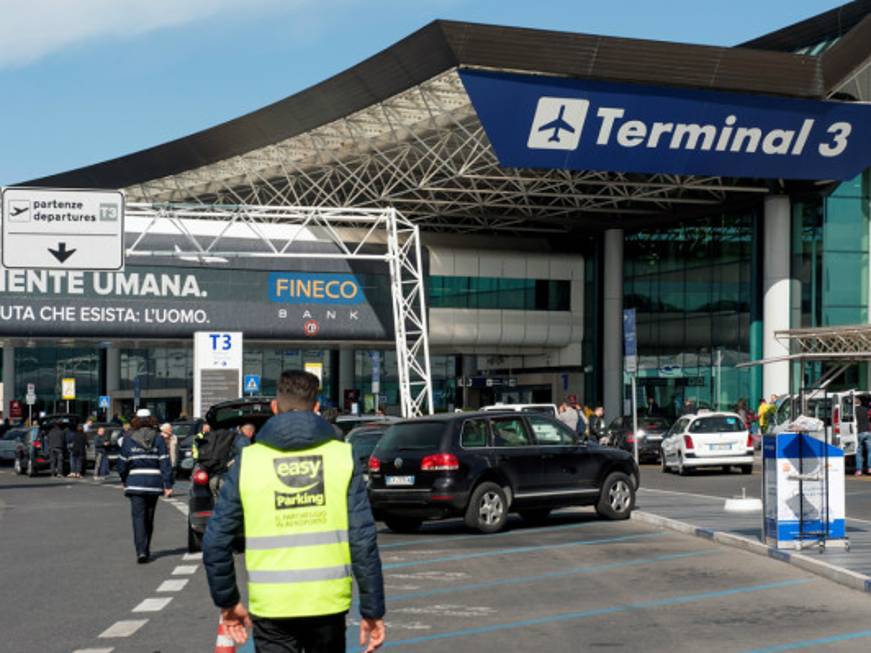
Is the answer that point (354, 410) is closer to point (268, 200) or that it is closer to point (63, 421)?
point (268, 200)

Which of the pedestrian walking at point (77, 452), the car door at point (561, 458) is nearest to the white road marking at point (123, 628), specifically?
the car door at point (561, 458)

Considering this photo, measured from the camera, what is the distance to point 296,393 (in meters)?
6.06

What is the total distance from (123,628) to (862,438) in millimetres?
27957

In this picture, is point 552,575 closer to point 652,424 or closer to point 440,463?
point 440,463

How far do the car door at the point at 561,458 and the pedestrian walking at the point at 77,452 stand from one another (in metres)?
24.1

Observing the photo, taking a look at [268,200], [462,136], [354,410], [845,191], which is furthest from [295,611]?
[268,200]

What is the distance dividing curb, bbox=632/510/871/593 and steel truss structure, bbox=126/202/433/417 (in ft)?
88.8

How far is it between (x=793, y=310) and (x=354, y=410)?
1763 centimetres

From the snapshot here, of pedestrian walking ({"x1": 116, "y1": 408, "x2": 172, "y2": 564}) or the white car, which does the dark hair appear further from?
the white car

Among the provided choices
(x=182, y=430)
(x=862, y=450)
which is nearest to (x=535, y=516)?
(x=862, y=450)

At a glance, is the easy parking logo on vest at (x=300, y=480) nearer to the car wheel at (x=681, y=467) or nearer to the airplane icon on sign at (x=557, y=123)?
the car wheel at (x=681, y=467)

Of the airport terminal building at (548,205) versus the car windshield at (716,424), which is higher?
the airport terminal building at (548,205)

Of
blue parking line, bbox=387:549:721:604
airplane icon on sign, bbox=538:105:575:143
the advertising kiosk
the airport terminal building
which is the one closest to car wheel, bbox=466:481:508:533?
blue parking line, bbox=387:549:721:604

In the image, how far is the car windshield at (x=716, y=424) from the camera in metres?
37.2
